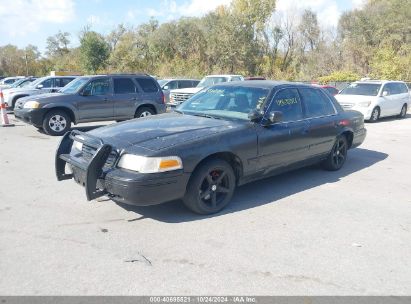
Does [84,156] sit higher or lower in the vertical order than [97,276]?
higher

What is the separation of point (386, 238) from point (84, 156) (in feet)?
11.8

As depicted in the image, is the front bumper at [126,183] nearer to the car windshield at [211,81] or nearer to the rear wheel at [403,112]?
the car windshield at [211,81]

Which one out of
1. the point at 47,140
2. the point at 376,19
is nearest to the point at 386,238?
the point at 47,140

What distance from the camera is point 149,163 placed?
4.16 m

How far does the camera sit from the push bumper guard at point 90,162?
13.9 feet

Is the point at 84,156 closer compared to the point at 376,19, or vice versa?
the point at 84,156

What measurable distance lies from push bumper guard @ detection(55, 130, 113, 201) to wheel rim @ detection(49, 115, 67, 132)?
6.05m

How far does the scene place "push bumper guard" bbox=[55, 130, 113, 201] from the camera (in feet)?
13.9

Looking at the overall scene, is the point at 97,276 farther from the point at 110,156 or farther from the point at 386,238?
the point at 386,238

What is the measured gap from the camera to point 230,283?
10.7ft

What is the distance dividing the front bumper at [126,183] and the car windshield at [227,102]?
4.93ft

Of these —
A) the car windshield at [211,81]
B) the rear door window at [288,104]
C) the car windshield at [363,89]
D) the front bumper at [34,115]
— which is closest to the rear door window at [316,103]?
the rear door window at [288,104]

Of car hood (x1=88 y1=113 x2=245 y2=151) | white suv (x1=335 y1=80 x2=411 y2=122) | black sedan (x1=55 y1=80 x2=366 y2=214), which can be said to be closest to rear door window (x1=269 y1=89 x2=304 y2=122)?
black sedan (x1=55 y1=80 x2=366 y2=214)

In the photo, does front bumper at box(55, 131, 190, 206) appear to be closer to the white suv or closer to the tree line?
the white suv
